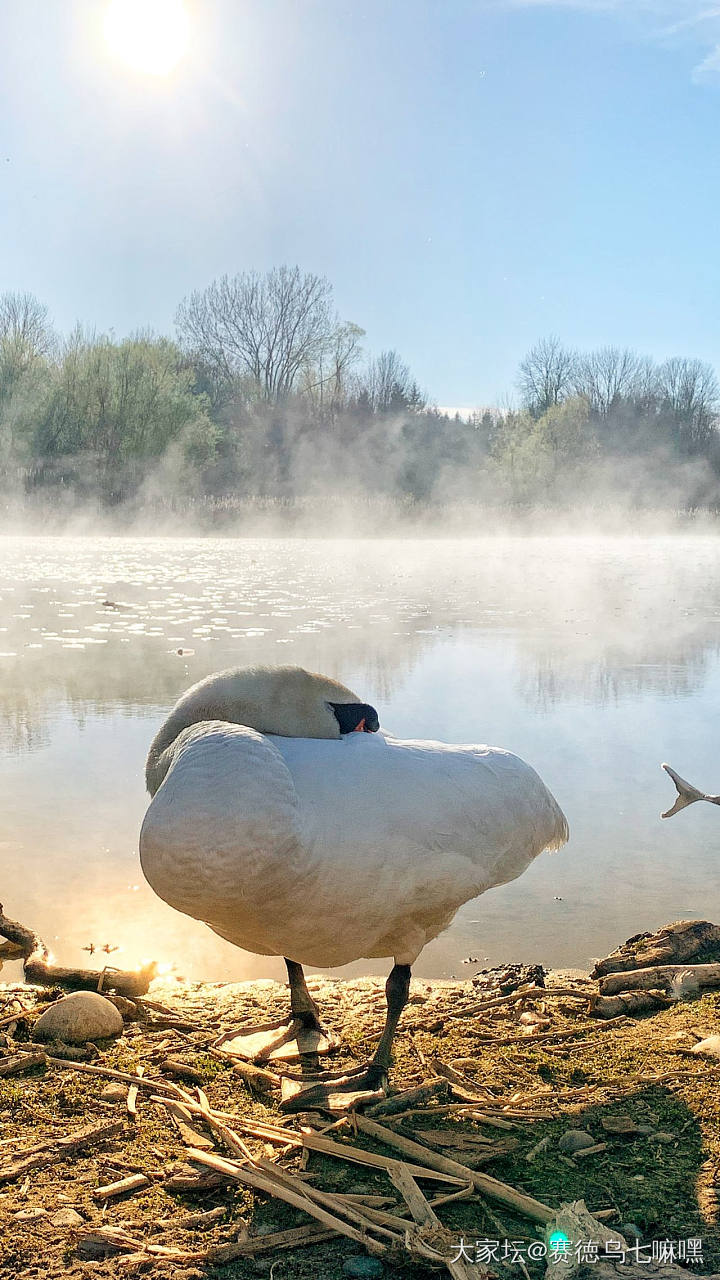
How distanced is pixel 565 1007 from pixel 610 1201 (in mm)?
1265

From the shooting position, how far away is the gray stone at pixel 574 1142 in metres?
2.68

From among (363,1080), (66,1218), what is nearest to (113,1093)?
(66,1218)

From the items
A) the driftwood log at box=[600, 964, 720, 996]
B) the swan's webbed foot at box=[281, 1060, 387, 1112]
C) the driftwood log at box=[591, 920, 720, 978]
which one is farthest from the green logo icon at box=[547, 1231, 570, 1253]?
the driftwood log at box=[591, 920, 720, 978]

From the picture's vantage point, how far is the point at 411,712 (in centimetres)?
773

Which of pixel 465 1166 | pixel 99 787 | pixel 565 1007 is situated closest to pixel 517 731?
pixel 99 787

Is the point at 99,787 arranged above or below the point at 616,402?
below

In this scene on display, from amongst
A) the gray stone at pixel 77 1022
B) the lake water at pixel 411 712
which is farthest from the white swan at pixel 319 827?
the lake water at pixel 411 712

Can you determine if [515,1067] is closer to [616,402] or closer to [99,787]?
[99,787]

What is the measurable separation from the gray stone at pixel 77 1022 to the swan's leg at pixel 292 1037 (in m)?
0.37

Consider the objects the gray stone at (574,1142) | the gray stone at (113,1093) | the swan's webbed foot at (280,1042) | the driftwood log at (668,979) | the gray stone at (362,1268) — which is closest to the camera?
the gray stone at (362,1268)

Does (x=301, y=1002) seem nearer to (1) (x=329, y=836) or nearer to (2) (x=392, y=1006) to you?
(2) (x=392, y=1006)

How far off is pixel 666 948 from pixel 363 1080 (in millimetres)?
1443

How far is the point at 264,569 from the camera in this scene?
2319 centimetres

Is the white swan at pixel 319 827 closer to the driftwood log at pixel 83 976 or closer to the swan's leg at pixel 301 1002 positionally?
the swan's leg at pixel 301 1002
